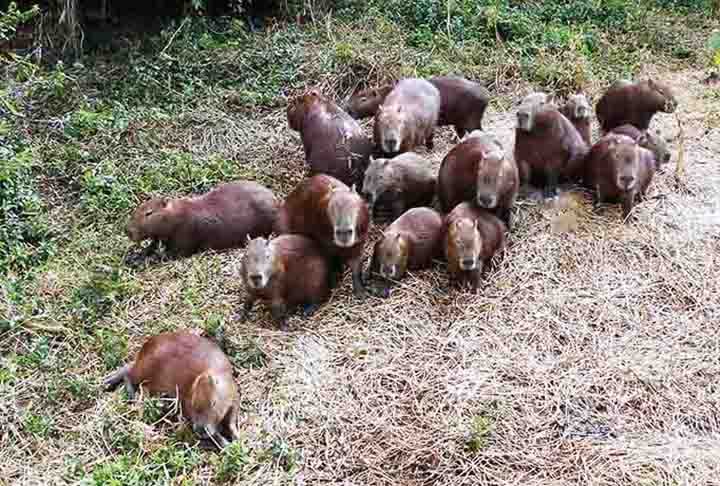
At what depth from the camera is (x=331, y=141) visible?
6.83 m

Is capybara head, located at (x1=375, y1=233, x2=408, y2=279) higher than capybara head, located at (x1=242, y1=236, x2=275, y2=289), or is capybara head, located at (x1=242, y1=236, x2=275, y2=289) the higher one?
capybara head, located at (x1=242, y1=236, x2=275, y2=289)

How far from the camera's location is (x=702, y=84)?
29.2ft

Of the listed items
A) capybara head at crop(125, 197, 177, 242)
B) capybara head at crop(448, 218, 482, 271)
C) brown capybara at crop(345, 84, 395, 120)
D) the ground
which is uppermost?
capybara head at crop(448, 218, 482, 271)

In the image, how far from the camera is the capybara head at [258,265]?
5109 mm

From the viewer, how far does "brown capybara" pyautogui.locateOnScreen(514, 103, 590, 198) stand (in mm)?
6402

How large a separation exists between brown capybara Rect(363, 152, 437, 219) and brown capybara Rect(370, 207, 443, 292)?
20.6 inches

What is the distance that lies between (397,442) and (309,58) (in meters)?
5.32

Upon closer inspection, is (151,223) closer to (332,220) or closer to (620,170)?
(332,220)

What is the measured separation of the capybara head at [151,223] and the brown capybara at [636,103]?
13.6 feet

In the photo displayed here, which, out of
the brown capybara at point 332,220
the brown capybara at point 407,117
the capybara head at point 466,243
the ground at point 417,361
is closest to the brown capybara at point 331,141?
the brown capybara at point 407,117

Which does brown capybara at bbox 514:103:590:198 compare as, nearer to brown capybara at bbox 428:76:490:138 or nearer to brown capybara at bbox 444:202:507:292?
brown capybara at bbox 444:202:507:292

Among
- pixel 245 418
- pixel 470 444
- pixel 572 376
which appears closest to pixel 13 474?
pixel 245 418

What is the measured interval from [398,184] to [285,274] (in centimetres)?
151

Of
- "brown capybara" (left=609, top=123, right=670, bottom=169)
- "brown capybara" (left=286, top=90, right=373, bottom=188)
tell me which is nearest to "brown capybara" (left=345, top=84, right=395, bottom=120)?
"brown capybara" (left=286, top=90, right=373, bottom=188)
